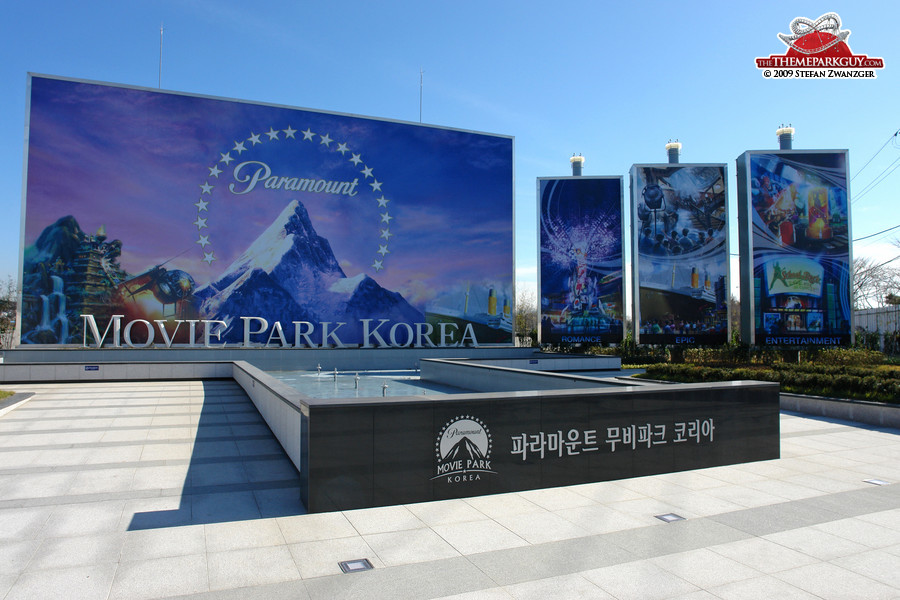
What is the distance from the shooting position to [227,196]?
3050cm

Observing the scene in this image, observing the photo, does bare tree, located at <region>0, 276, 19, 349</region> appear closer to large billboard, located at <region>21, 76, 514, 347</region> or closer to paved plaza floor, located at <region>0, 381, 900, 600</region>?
large billboard, located at <region>21, 76, 514, 347</region>

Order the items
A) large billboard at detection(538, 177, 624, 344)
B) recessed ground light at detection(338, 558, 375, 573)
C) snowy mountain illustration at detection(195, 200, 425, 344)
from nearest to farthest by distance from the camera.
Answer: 1. recessed ground light at detection(338, 558, 375, 573)
2. snowy mountain illustration at detection(195, 200, 425, 344)
3. large billboard at detection(538, 177, 624, 344)

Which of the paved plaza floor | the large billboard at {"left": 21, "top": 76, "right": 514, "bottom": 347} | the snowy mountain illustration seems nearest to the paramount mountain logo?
the paved plaza floor

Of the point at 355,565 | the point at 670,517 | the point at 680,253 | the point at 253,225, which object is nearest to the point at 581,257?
the point at 680,253

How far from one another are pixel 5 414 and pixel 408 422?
1084 centimetres

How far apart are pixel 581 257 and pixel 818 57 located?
14.1 metres

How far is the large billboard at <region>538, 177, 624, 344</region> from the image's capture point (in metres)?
32.2

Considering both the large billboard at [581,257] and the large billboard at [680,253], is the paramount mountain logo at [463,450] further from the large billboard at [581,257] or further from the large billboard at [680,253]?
the large billboard at [581,257]

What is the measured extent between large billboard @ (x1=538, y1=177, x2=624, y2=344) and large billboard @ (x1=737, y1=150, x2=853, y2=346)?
648cm

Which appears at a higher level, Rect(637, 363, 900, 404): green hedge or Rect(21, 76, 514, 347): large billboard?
Rect(21, 76, 514, 347): large billboard

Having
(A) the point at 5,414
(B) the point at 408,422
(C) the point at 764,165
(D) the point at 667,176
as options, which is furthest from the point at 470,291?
(B) the point at 408,422

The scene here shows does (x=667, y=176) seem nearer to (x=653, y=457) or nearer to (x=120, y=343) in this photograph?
(x=653, y=457)

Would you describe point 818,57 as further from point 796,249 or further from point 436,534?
point 436,534

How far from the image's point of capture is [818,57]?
2208 centimetres
